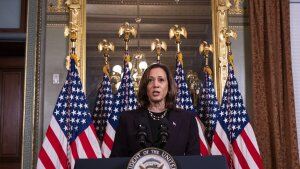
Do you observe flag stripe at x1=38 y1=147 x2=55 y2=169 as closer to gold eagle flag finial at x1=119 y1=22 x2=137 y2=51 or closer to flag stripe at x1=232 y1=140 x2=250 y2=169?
gold eagle flag finial at x1=119 y1=22 x2=137 y2=51

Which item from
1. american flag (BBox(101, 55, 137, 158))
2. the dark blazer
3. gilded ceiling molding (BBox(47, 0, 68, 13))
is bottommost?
the dark blazer

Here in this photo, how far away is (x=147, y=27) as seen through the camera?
220 inches

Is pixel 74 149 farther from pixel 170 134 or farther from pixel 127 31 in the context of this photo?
pixel 170 134

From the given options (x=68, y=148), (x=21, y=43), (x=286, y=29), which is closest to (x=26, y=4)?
(x=21, y=43)

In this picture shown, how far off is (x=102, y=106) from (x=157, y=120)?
9.13 ft

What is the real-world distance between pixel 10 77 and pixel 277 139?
159 inches

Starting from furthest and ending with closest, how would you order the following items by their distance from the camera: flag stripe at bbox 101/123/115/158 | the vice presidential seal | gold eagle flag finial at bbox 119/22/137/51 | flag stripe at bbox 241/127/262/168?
gold eagle flag finial at bbox 119/22/137/51 < flag stripe at bbox 101/123/115/158 < flag stripe at bbox 241/127/262/168 < the vice presidential seal

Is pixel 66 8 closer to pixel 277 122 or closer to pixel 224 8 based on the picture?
pixel 224 8

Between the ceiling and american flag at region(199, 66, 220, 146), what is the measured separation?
0.36 metres

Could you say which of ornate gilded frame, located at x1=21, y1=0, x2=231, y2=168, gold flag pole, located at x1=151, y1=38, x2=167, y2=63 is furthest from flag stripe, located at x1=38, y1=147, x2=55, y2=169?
gold flag pole, located at x1=151, y1=38, x2=167, y2=63

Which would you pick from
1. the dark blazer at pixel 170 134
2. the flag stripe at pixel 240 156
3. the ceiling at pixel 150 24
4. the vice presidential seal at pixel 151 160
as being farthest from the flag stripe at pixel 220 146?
the vice presidential seal at pixel 151 160

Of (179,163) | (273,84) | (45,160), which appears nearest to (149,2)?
(273,84)

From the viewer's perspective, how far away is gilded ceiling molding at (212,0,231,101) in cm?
543

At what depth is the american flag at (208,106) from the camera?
4.99 m
